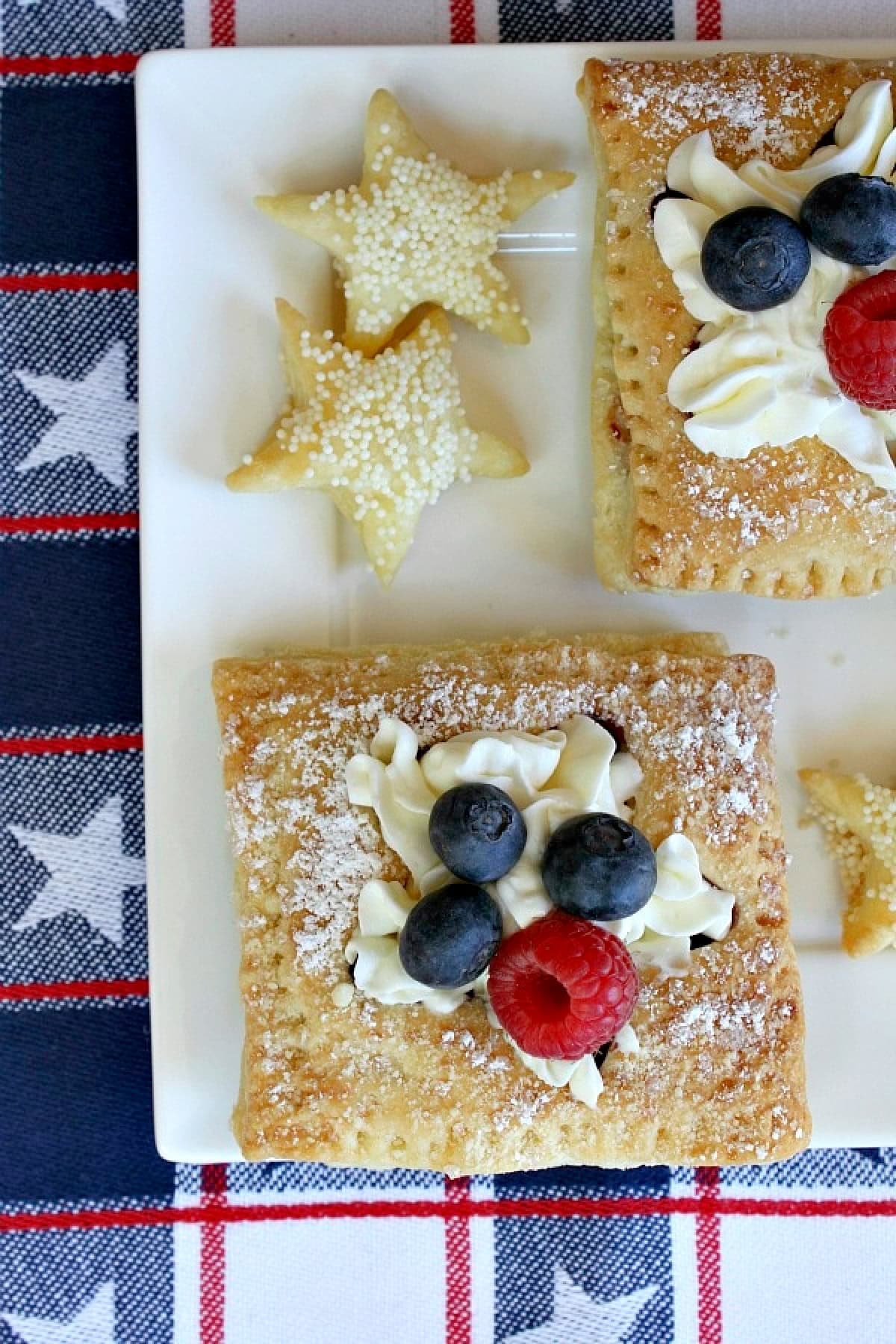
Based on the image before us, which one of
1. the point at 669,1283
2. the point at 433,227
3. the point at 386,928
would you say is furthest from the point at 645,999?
the point at 433,227

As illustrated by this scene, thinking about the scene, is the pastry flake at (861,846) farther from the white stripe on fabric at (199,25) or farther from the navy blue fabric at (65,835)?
the white stripe on fabric at (199,25)

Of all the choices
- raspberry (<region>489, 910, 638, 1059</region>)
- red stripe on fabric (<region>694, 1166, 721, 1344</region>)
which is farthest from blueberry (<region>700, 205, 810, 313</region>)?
red stripe on fabric (<region>694, 1166, 721, 1344</region>)

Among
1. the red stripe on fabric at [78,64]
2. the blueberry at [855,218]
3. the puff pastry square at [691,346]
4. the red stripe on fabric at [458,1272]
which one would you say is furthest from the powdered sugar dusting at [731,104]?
the red stripe on fabric at [458,1272]

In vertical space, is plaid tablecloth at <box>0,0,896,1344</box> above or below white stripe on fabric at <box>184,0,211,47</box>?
below

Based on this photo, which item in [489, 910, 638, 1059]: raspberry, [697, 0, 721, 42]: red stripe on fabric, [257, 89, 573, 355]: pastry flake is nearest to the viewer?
[489, 910, 638, 1059]: raspberry

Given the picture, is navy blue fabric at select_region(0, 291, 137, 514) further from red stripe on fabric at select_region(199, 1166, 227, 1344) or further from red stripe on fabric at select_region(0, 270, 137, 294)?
red stripe on fabric at select_region(199, 1166, 227, 1344)

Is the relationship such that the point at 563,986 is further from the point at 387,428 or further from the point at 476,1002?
the point at 387,428

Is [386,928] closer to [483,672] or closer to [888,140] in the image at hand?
[483,672]
